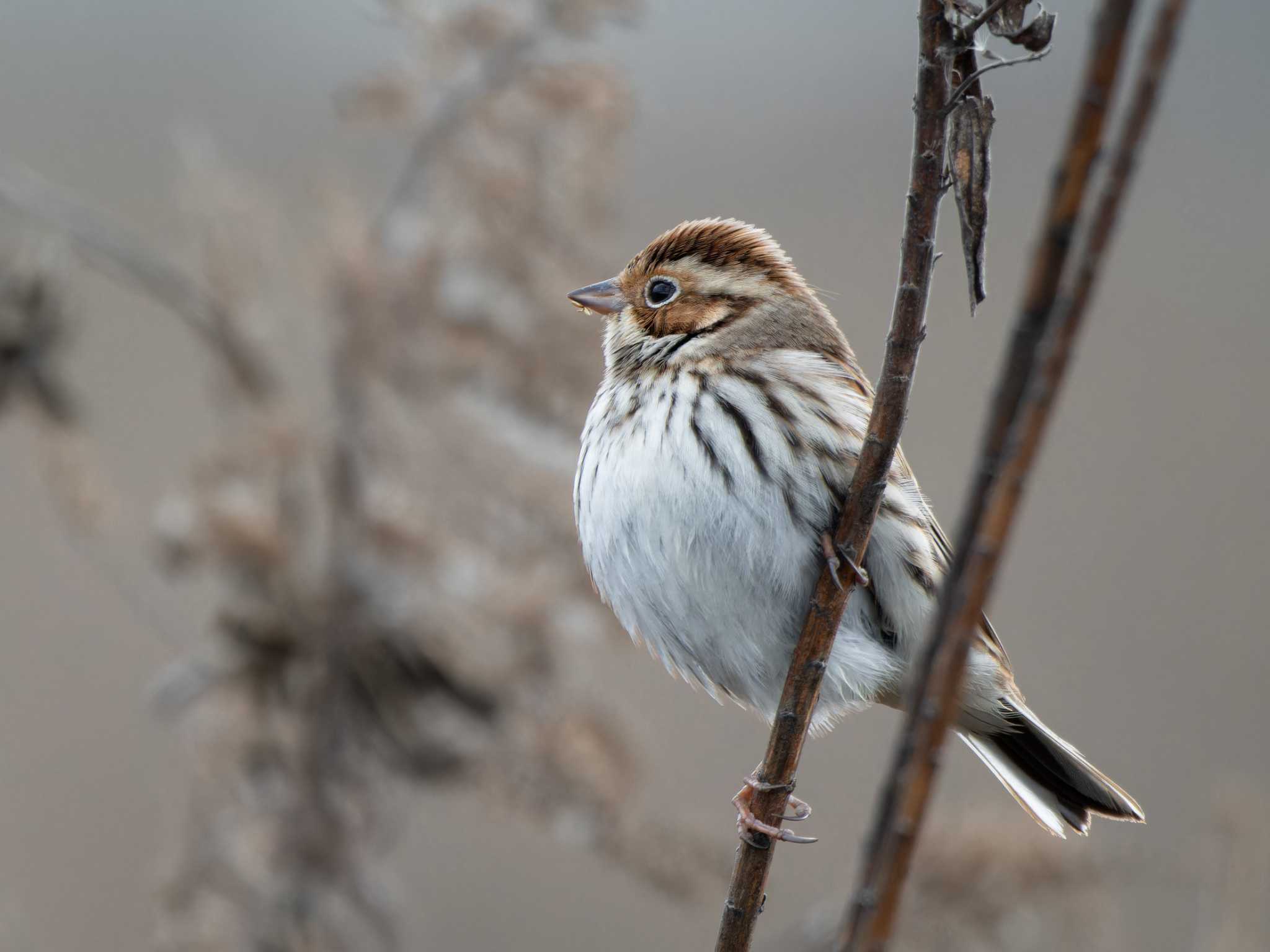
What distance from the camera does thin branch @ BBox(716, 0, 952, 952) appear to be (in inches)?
47.6

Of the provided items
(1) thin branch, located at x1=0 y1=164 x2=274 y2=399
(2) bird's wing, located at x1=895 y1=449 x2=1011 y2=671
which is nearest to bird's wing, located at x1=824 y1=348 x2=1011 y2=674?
(2) bird's wing, located at x1=895 y1=449 x2=1011 y2=671

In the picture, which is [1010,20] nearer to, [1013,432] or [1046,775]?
[1013,432]

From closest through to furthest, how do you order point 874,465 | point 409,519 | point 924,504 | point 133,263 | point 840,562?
point 874,465, point 840,562, point 924,504, point 133,263, point 409,519

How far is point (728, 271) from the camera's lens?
2234 millimetres

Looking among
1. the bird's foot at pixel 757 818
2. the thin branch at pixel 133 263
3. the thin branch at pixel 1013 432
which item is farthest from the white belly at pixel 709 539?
the thin branch at pixel 133 263

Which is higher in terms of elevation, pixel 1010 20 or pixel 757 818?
pixel 1010 20

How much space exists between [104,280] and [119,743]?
2.11 m

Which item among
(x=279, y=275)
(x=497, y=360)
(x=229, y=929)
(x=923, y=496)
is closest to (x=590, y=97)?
(x=497, y=360)

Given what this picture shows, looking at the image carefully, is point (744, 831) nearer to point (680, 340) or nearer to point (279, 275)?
point (680, 340)

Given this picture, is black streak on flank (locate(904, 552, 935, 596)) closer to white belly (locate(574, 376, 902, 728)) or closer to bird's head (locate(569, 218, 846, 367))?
white belly (locate(574, 376, 902, 728))

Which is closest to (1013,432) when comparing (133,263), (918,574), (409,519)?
(918,574)

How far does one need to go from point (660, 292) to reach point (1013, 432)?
60.6 inches

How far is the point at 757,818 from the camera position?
1.60 meters

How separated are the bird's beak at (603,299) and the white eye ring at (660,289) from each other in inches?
2.2
